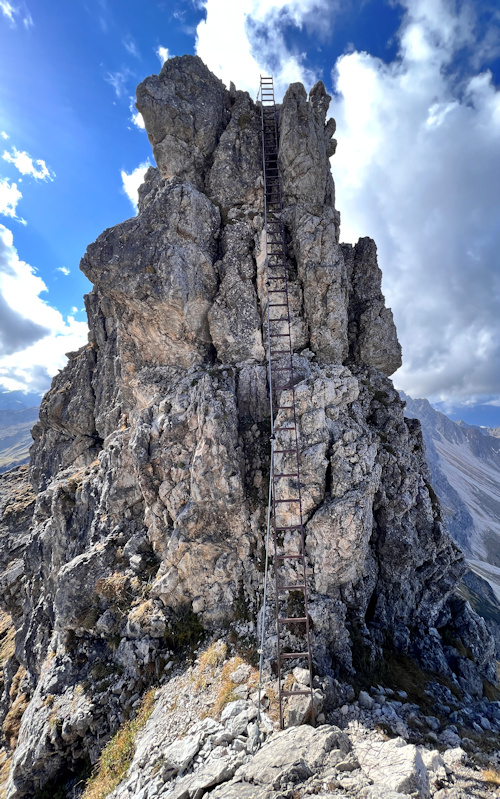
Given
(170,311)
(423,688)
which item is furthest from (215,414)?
(423,688)

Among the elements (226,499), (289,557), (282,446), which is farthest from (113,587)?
(282,446)

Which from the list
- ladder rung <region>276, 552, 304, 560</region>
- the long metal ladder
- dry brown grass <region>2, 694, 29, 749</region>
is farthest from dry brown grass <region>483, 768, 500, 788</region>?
dry brown grass <region>2, 694, 29, 749</region>

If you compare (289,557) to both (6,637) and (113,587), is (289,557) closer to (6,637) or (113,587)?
(113,587)

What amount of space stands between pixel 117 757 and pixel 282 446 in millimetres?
19642

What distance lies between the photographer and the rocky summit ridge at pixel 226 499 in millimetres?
19719

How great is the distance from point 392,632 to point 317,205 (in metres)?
34.5

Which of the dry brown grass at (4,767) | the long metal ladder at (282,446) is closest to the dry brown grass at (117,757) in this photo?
the long metal ladder at (282,446)

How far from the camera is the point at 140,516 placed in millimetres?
29125

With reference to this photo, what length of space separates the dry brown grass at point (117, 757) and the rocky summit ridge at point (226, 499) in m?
0.81

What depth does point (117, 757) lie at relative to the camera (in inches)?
728

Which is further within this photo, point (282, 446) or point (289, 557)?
point (282, 446)

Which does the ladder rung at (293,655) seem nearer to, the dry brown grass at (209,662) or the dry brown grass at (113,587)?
the dry brown grass at (209,662)

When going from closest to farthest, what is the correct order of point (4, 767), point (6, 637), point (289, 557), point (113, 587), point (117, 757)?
point (117, 757), point (289, 557), point (113, 587), point (4, 767), point (6, 637)

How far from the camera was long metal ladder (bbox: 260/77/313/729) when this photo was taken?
1897 cm
